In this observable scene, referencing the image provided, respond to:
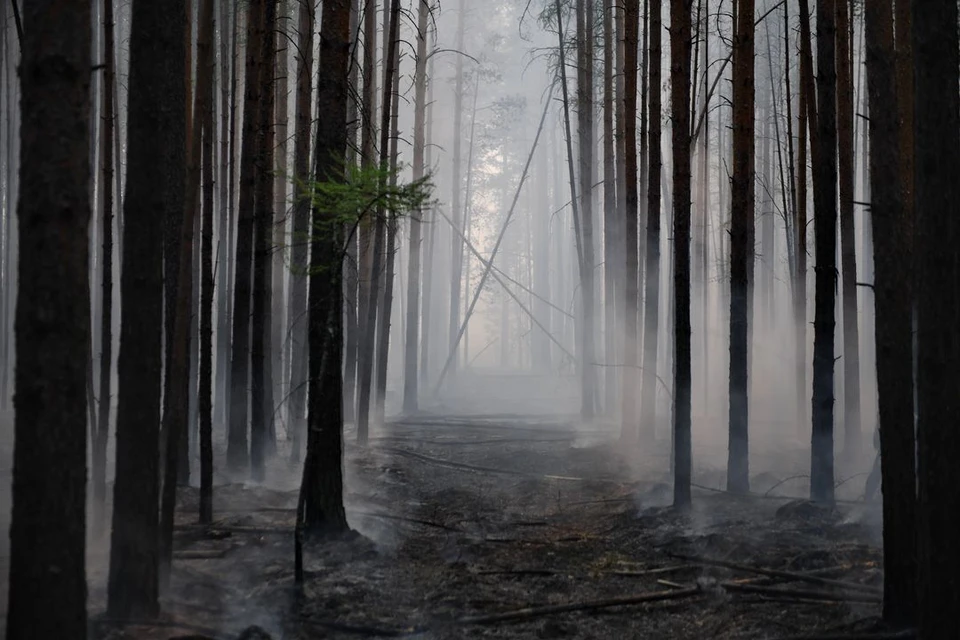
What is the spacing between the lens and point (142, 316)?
18.1ft

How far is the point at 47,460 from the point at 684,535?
21.6ft

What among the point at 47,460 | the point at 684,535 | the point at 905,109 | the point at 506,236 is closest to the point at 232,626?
the point at 47,460

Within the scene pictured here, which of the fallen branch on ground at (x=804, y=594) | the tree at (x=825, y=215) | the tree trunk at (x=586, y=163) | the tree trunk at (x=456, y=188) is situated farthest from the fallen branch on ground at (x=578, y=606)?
the tree trunk at (x=456, y=188)

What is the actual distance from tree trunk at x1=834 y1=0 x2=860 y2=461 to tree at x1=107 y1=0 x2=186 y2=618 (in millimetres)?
8754

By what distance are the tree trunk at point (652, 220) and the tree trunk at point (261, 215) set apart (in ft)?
16.1

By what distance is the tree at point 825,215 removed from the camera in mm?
8875

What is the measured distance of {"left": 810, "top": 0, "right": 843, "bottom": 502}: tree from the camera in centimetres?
888

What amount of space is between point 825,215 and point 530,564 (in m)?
4.57

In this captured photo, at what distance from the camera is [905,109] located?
8.88m

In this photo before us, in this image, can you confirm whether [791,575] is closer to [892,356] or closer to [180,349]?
[892,356]

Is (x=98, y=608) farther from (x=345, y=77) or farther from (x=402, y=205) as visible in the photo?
(x=345, y=77)

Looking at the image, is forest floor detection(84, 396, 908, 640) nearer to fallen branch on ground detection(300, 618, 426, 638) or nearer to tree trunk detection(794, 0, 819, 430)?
fallen branch on ground detection(300, 618, 426, 638)

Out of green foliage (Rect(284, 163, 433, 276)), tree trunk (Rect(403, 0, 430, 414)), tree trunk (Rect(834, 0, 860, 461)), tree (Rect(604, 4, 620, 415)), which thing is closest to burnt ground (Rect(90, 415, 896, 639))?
tree trunk (Rect(834, 0, 860, 461))

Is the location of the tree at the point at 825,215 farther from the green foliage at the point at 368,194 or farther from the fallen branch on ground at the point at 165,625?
the fallen branch on ground at the point at 165,625
